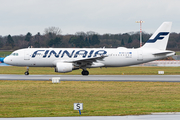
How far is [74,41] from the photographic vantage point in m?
122

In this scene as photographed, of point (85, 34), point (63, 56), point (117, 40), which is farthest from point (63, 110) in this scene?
point (117, 40)

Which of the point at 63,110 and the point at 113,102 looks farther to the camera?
the point at 113,102

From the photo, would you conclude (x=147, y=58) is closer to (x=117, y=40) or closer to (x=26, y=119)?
(x=26, y=119)

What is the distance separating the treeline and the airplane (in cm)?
5062

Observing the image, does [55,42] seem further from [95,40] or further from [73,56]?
[73,56]

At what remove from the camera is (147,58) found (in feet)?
143

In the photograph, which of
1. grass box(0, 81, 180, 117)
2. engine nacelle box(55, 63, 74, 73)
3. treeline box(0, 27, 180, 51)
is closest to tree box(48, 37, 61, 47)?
treeline box(0, 27, 180, 51)

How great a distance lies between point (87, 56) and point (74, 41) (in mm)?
79895

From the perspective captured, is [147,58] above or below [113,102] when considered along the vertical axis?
above

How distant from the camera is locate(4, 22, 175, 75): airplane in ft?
135

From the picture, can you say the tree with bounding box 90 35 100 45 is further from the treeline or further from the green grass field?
the green grass field

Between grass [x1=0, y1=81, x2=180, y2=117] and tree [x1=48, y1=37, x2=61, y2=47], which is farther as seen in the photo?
tree [x1=48, y1=37, x2=61, y2=47]

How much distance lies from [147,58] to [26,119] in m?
32.1

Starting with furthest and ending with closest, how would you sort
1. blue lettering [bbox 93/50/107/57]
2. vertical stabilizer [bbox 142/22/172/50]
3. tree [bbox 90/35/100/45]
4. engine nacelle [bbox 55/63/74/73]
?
tree [bbox 90/35/100/45] → vertical stabilizer [bbox 142/22/172/50] → blue lettering [bbox 93/50/107/57] → engine nacelle [bbox 55/63/74/73]
